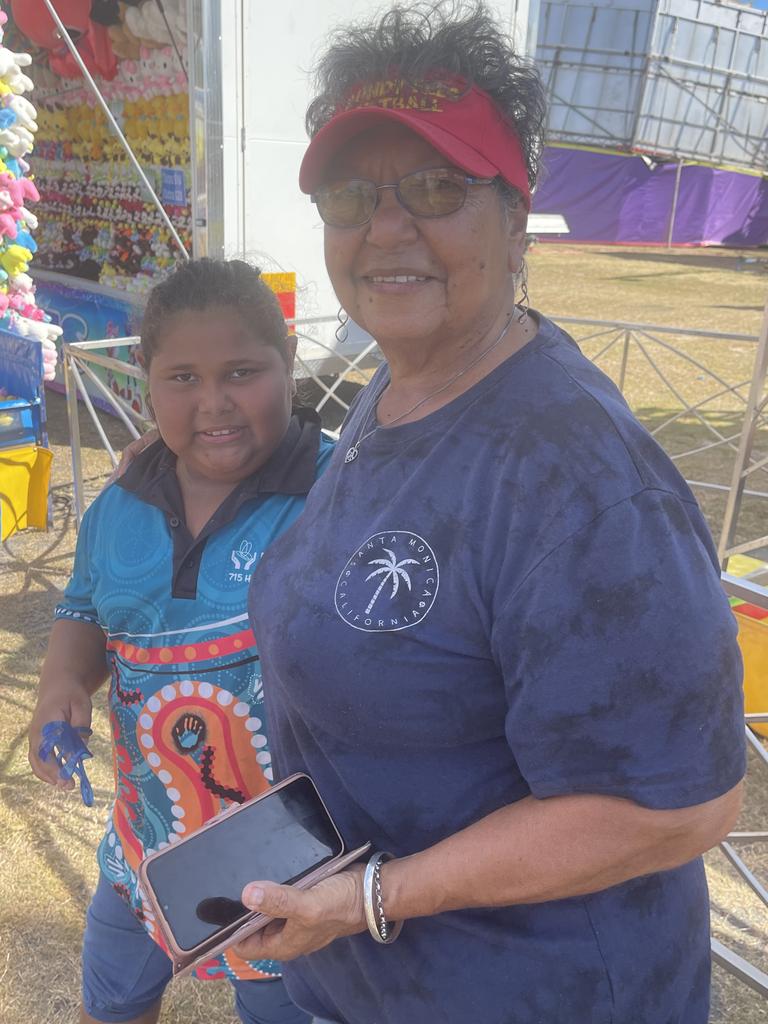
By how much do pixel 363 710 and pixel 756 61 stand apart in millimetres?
29231

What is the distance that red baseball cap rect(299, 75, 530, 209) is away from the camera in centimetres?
98

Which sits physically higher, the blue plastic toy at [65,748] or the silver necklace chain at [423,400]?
the silver necklace chain at [423,400]

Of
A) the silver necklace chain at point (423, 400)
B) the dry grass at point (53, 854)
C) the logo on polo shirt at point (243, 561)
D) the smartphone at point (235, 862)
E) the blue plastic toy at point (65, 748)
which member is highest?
the silver necklace chain at point (423, 400)

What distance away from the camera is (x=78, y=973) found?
7.32 ft

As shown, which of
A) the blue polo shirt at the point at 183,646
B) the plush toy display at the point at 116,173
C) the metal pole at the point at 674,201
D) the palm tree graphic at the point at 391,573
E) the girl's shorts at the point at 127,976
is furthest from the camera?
the metal pole at the point at 674,201

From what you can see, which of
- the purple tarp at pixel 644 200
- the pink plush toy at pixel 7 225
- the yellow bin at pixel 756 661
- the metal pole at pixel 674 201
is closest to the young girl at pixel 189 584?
the yellow bin at pixel 756 661

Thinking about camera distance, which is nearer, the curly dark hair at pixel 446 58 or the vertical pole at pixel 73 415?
the curly dark hair at pixel 446 58

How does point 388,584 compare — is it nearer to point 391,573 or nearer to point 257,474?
point 391,573

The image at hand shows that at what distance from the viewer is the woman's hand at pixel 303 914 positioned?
3.08 feet

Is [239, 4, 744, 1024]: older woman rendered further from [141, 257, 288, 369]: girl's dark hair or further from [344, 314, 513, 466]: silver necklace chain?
[141, 257, 288, 369]: girl's dark hair

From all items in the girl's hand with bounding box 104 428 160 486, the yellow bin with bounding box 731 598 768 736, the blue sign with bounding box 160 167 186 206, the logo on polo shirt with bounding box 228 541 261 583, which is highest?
the blue sign with bounding box 160 167 186 206

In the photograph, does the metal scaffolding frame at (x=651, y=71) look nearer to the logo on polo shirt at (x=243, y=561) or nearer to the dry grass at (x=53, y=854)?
the dry grass at (x=53, y=854)

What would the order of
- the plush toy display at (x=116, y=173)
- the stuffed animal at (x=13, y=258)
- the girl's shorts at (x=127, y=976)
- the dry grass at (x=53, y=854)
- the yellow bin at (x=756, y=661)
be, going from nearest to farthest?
1. the girl's shorts at (x=127, y=976)
2. the dry grass at (x=53, y=854)
3. the yellow bin at (x=756, y=661)
4. the stuffed animal at (x=13, y=258)
5. the plush toy display at (x=116, y=173)

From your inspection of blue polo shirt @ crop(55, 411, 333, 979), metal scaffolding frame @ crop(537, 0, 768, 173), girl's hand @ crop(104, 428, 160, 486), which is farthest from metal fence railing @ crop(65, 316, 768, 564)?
metal scaffolding frame @ crop(537, 0, 768, 173)
